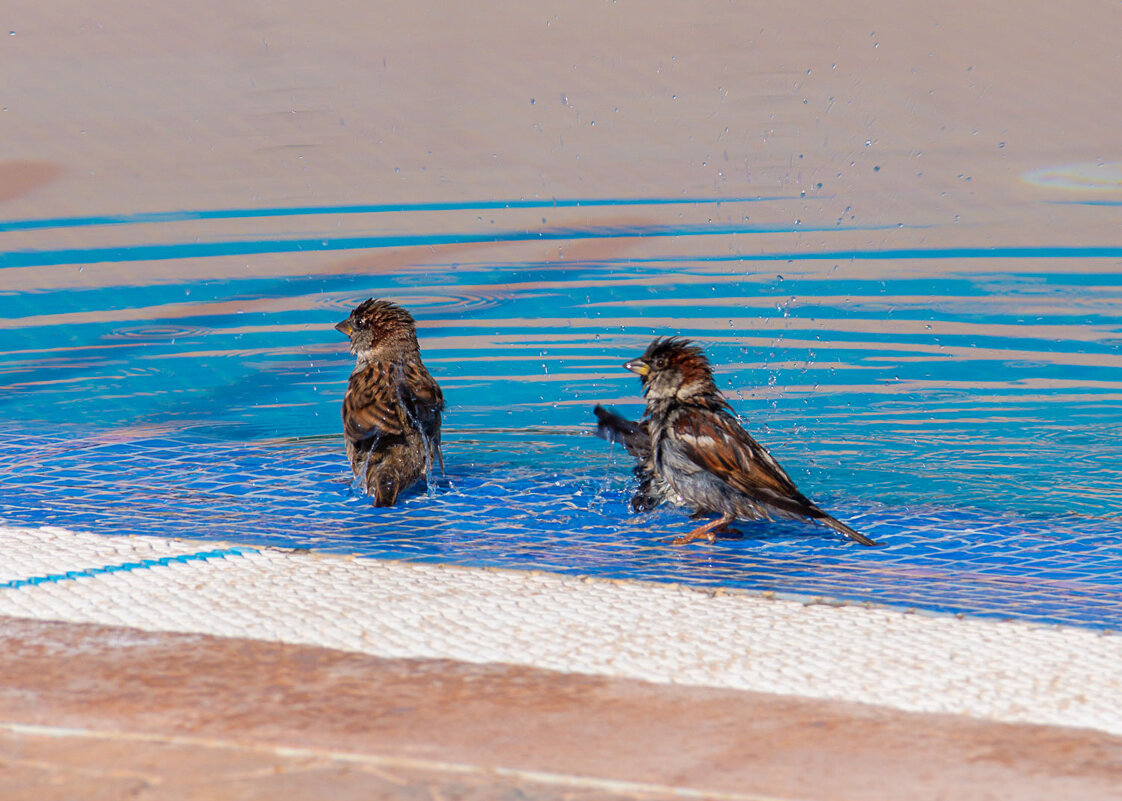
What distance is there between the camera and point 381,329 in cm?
779

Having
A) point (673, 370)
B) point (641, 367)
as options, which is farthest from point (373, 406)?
point (673, 370)

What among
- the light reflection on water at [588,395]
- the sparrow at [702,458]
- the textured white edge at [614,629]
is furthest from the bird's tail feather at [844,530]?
the textured white edge at [614,629]

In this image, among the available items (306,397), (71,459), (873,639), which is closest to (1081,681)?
(873,639)

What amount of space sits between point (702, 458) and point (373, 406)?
175cm

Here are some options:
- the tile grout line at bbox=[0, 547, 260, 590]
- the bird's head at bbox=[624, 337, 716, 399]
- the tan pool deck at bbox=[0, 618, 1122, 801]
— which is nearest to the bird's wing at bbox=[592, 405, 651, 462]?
the bird's head at bbox=[624, 337, 716, 399]

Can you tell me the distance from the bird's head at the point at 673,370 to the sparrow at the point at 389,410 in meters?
1.18

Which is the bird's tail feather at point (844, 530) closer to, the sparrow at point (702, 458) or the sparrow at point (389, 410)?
the sparrow at point (702, 458)

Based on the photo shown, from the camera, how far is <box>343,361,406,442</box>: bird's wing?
23.0 ft

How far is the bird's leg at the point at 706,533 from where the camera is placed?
6.31 meters

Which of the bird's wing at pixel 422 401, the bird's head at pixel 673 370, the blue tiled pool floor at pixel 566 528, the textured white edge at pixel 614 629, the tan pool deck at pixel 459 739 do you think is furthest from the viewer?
the bird's wing at pixel 422 401

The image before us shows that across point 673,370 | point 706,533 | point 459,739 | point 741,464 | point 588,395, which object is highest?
point 673,370

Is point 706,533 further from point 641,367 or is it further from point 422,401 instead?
point 422,401

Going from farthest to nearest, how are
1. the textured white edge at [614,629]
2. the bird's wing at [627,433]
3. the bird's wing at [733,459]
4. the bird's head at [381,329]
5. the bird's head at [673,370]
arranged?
1. the bird's head at [381,329]
2. the bird's wing at [627,433]
3. the bird's head at [673,370]
4. the bird's wing at [733,459]
5. the textured white edge at [614,629]

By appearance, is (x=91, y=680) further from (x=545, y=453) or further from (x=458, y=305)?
(x=458, y=305)
